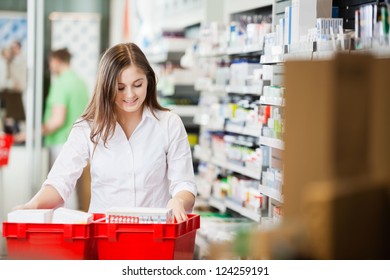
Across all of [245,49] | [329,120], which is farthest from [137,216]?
[245,49]

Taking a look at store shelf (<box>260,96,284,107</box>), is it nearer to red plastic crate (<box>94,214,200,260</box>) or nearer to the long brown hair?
the long brown hair

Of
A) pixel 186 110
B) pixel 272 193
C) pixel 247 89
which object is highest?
pixel 247 89

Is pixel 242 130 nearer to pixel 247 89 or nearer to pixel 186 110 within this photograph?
pixel 247 89

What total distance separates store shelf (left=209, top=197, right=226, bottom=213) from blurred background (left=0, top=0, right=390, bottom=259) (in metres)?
0.01

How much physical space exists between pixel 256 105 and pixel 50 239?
327 centimetres

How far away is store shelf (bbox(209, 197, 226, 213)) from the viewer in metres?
6.76

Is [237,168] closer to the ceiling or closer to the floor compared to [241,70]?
closer to the floor

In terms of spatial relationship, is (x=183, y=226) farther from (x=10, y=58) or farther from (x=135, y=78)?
(x=10, y=58)

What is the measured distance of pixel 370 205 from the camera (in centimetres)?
164

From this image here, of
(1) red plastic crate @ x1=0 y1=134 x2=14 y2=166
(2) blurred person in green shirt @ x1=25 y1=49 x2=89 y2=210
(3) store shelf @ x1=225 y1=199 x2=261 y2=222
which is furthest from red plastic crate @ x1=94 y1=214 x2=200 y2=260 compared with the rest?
(2) blurred person in green shirt @ x1=25 y1=49 x2=89 y2=210

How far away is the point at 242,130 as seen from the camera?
20.5 feet

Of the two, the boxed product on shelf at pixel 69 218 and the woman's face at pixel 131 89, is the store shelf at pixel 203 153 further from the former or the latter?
the boxed product on shelf at pixel 69 218
